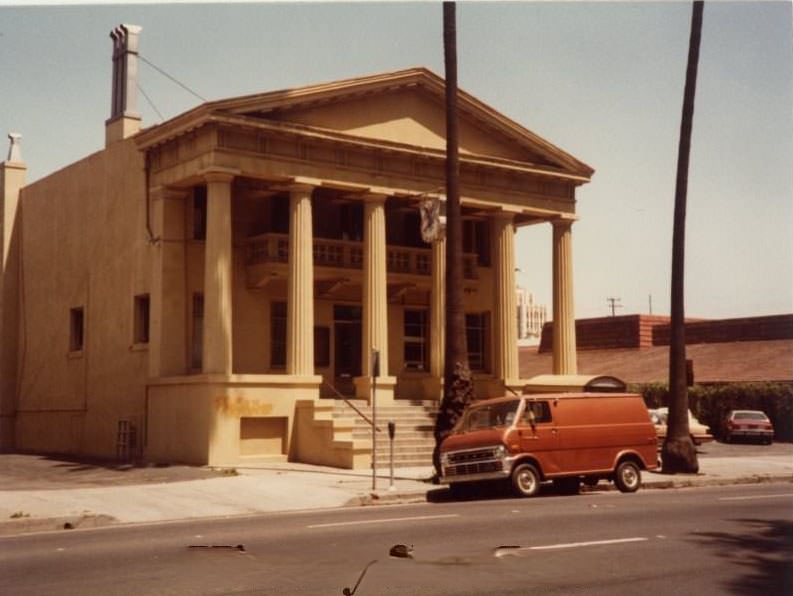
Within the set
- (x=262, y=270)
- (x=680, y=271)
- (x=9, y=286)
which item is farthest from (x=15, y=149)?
(x=680, y=271)

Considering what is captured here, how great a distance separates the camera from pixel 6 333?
123ft

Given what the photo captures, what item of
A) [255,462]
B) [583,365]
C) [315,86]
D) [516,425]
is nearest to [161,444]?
[255,462]

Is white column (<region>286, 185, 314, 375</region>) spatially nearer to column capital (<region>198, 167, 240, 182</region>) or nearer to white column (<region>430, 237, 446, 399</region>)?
column capital (<region>198, 167, 240, 182</region>)

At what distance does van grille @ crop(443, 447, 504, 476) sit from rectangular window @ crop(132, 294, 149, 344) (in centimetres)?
1392

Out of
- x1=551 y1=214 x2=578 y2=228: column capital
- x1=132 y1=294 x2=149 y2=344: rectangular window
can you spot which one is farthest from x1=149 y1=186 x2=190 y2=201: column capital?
x1=551 y1=214 x2=578 y2=228: column capital

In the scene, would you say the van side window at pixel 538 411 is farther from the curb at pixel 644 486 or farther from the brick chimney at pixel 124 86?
the brick chimney at pixel 124 86

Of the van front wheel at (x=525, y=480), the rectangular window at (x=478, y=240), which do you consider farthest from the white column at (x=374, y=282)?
the van front wheel at (x=525, y=480)

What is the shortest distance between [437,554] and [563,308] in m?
23.7

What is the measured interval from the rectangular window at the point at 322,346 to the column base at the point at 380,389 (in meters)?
2.78

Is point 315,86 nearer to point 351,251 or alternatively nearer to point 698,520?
point 351,251

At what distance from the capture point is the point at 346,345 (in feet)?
110

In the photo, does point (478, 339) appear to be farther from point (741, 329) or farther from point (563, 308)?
point (741, 329)

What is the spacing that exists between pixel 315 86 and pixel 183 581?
2068 centimetres

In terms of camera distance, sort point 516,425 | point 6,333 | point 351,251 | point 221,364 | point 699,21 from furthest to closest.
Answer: point 6,333 < point 351,251 < point 221,364 < point 699,21 < point 516,425
